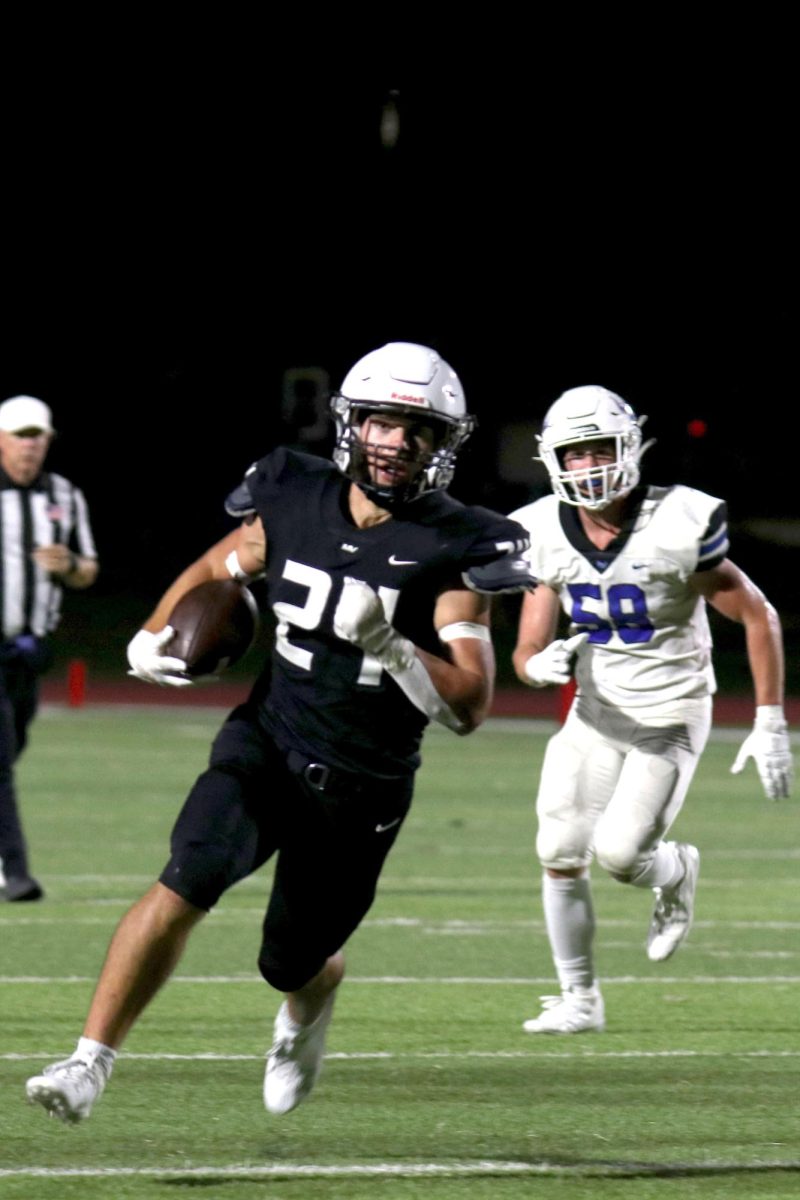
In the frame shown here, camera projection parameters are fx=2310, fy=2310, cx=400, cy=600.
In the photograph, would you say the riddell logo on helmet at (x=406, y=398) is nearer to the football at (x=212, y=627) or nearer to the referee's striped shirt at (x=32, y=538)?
the football at (x=212, y=627)

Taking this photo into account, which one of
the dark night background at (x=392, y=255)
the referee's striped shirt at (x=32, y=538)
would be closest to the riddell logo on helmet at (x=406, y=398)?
the referee's striped shirt at (x=32, y=538)

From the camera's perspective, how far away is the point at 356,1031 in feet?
18.5

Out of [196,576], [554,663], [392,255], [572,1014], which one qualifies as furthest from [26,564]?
[392,255]

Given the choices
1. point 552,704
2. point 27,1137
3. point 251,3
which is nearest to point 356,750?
point 27,1137

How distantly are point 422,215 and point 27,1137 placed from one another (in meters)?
25.3

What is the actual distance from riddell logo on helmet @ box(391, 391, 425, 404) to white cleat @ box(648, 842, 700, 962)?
2.00 meters

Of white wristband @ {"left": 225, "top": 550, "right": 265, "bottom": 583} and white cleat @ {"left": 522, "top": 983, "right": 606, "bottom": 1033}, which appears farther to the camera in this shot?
white cleat @ {"left": 522, "top": 983, "right": 606, "bottom": 1033}

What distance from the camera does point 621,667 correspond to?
231 inches

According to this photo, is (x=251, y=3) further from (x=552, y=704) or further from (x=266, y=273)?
(x=552, y=704)

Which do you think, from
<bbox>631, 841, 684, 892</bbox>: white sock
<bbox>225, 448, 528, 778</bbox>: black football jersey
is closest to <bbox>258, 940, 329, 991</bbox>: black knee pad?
<bbox>225, 448, 528, 778</bbox>: black football jersey

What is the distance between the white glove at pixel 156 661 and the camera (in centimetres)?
413

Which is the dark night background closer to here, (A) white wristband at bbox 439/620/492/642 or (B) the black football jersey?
(B) the black football jersey

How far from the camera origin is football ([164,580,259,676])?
4172mm

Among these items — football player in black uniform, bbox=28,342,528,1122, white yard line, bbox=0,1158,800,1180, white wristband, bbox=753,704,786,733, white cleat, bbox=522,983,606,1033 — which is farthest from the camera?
white wristband, bbox=753,704,786,733
